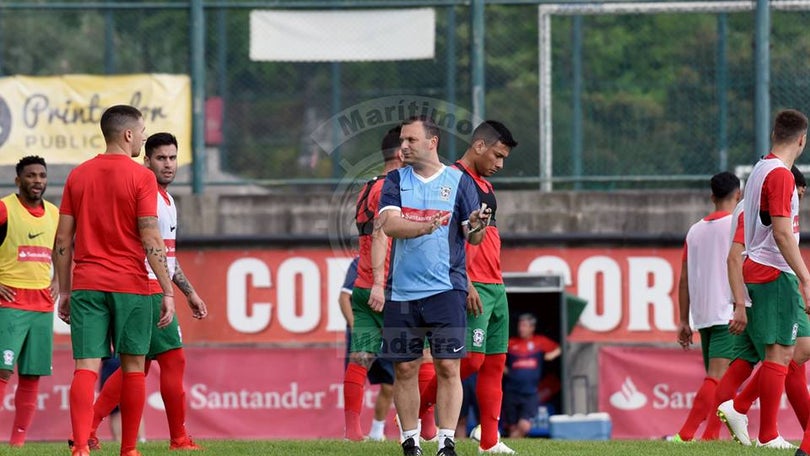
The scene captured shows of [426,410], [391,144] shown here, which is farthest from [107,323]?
[391,144]

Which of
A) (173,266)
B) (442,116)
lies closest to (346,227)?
(442,116)

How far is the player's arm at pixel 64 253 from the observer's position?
8.88 m

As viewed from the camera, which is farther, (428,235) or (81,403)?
(428,235)

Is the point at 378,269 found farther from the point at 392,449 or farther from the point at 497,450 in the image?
the point at 497,450

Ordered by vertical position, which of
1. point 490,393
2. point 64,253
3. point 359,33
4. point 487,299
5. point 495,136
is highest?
point 359,33

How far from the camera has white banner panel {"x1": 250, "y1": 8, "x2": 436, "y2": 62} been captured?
16484 millimetres

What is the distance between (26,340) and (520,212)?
19.9 ft

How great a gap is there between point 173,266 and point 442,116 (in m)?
6.48

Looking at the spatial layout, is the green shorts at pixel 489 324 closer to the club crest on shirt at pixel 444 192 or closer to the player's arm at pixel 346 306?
the club crest on shirt at pixel 444 192

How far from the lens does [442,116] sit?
16.3 metres

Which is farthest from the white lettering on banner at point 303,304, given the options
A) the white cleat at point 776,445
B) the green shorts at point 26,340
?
the white cleat at point 776,445

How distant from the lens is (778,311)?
32.9 ft

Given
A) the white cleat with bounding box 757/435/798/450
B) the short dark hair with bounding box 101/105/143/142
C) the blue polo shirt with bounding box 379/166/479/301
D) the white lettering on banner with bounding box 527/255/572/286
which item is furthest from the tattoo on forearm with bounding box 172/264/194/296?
the white lettering on banner with bounding box 527/255/572/286

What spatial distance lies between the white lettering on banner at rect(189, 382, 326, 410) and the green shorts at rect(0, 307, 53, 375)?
146 inches
